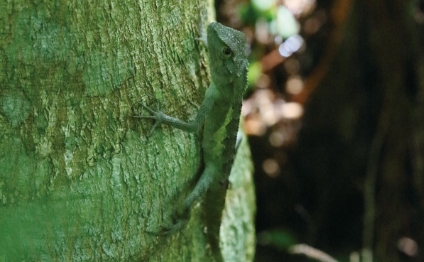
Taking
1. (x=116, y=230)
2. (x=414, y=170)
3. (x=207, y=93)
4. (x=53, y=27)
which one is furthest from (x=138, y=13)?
(x=414, y=170)

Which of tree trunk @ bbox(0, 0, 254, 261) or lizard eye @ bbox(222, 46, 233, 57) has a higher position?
lizard eye @ bbox(222, 46, 233, 57)

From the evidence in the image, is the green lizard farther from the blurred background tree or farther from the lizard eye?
the blurred background tree

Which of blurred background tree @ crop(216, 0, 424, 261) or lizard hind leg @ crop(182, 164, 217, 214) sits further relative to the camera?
blurred background tree @ crop(216, 0, 424, 261)

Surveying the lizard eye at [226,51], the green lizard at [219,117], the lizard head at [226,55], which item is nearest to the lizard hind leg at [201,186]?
the green lizard at [219,117]

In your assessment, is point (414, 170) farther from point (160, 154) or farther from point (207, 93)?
point (160, 154)

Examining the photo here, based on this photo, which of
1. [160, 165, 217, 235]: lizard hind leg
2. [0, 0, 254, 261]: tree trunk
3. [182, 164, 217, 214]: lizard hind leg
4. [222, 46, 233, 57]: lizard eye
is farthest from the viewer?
[222, 46, 233, 57]: lizard eye

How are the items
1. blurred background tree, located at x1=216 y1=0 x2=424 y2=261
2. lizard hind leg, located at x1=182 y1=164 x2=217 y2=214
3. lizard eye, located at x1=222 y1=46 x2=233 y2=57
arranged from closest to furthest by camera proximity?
lizard hind leg, located at x1=182 y1=164 x2=217 y2=214 → lizard eye, located at x1=222 y1=46 x2=233 y2=57 → blurred background tree, located at x1=216 y1=0 x2=424 y2=261

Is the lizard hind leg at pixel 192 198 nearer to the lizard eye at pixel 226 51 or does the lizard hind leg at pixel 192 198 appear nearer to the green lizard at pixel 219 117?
the green lizard at pixel 219 117

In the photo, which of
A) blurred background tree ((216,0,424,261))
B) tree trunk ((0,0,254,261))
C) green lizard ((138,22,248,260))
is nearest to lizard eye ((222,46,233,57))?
green lizard ((138,22,248,260))
